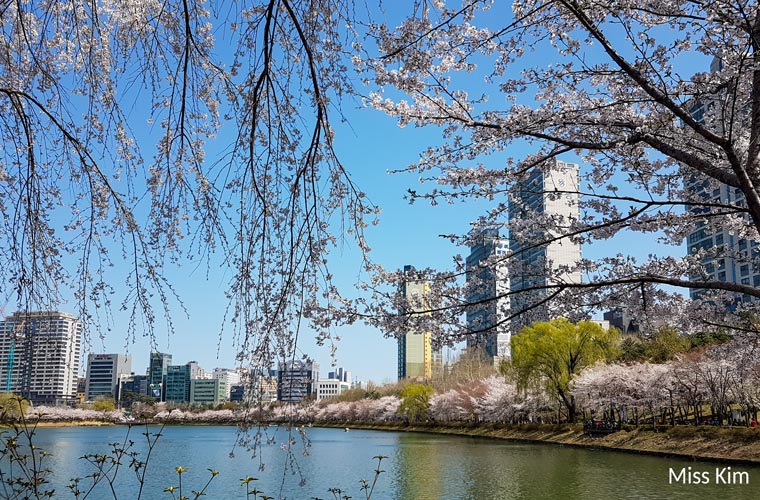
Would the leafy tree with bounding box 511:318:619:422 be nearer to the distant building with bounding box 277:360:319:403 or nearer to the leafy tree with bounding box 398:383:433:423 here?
the leafy tree with bounding box 398:383:433:423

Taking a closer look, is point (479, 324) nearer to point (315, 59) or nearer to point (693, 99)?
point (693, 99)

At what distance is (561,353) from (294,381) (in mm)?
25962

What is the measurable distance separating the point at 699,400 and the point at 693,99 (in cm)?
2247

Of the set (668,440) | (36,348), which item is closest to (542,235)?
(36,348)

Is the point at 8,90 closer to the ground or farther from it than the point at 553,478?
farther from it

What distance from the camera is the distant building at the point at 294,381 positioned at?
2027 mm

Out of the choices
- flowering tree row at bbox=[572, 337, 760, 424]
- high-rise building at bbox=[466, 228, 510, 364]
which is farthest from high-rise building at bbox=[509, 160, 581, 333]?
flowering tree row at bbox=[572, 337, 760, 424]

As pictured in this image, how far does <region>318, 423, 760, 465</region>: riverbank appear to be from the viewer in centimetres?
1565

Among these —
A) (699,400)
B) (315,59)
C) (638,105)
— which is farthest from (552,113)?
(699,400)

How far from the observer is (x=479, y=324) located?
468 cm

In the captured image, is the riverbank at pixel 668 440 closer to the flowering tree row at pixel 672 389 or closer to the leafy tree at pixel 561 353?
the flowering tree row at pixel 672 389

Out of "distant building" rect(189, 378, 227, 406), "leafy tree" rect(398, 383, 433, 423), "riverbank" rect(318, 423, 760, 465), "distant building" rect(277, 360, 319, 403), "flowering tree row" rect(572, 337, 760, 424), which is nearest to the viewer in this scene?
"distant building" rect(277, 360, 319, 403)

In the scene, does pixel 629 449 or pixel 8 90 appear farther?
pixel 629 449

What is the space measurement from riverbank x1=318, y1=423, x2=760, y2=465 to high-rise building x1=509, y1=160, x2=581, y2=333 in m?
13.3
